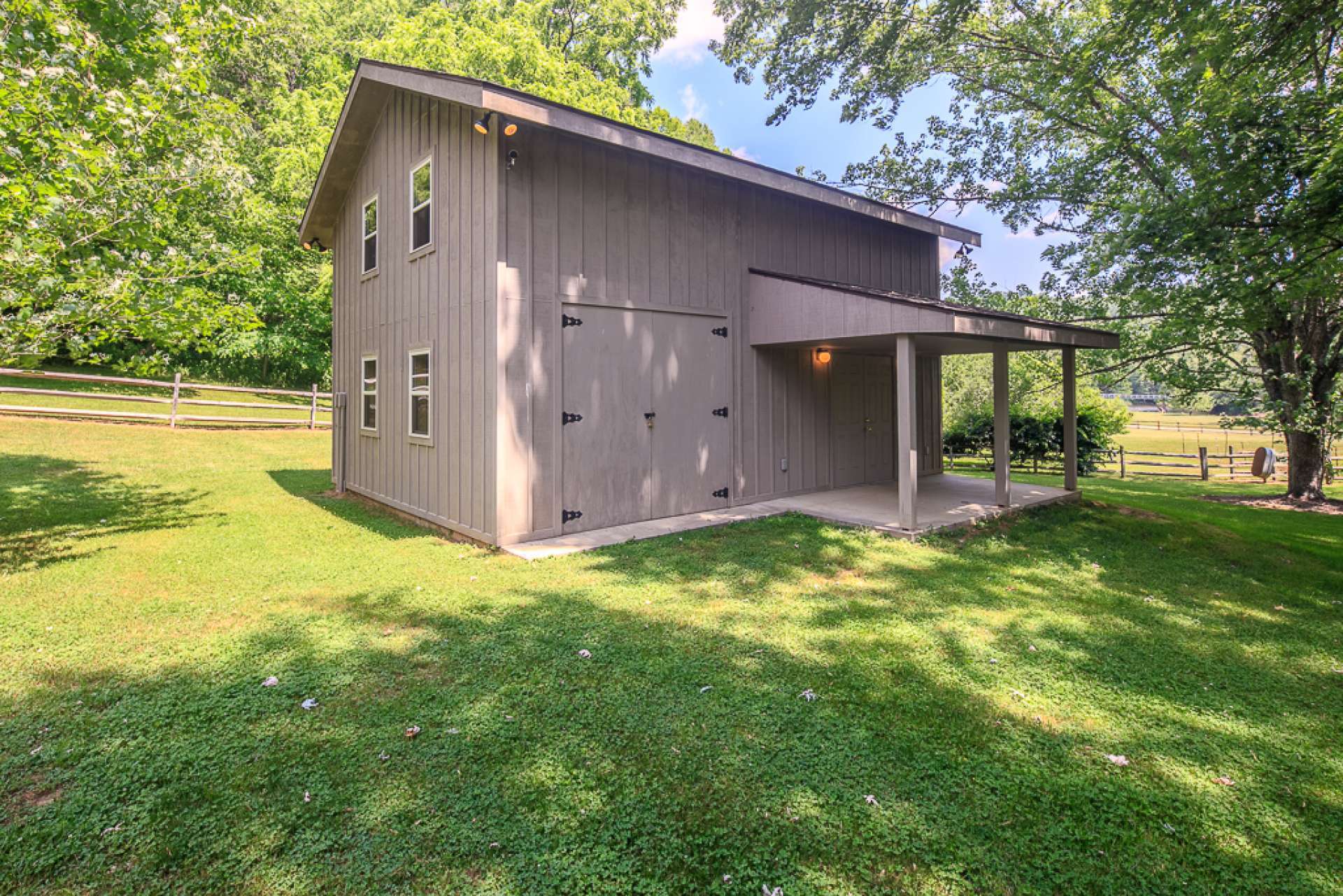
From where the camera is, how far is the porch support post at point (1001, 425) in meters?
7.66

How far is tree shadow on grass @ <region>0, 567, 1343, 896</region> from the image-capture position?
6.48 ft

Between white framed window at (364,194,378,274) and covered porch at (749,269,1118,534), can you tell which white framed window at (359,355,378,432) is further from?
covered porch at (749,269,1118,534)

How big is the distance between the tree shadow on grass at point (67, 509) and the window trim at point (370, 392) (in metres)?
2.21

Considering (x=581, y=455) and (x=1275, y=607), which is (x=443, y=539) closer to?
(x=581, y=455)

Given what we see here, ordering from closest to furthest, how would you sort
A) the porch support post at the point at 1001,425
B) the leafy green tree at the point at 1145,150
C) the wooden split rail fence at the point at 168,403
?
the leafy green tree at the point at 1145,150
the porch support post at the point at 1001,425
the wooden split rail fence at the point at 168,403

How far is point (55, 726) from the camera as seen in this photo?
2744 mm

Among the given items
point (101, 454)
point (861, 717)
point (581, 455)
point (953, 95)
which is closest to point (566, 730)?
point (861, 717)

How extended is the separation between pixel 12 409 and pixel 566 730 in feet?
54.3

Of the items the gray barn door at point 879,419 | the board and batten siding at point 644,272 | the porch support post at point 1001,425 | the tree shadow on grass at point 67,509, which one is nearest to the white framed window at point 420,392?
the board and batten siding at point 644,272

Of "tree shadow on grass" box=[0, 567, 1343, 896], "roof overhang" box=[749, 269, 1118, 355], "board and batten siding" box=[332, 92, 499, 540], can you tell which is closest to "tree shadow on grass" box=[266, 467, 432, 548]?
"board and batten siding" box=[332, 92, 499, 540]

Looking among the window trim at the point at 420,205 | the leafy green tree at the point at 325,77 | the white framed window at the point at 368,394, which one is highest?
the leafy green tree at the point at 325,77

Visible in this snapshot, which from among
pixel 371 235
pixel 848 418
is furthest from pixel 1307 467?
pixel 371 235

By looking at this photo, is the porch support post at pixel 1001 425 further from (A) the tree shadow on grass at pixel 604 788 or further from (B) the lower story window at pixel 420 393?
(B) the lower story window at pixel 420 393

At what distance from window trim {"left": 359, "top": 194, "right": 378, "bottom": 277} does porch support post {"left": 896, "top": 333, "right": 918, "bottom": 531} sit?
269 inches
